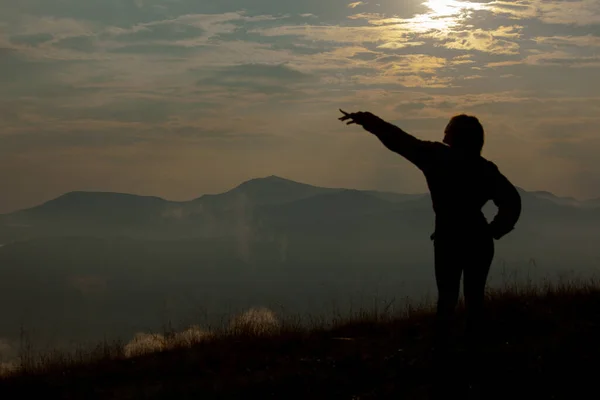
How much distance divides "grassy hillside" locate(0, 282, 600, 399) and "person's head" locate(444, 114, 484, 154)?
2.43 meters

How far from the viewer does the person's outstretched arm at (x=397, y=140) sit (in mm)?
7320

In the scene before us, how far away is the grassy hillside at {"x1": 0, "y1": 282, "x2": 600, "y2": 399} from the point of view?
7.62 m

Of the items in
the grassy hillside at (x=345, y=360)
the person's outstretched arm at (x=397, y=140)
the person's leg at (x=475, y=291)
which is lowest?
the grassy hillside at (x=345, y=360)

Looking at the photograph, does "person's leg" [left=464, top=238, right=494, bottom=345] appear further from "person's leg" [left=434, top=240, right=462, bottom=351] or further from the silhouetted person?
"person's leg" [left=434, top=240, right=462, bottom=351]

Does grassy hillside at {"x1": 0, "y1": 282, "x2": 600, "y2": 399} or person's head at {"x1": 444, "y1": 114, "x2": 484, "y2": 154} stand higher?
person's head at {"x1": 444, "y1": 114, "x2": 484, "y2": 154}

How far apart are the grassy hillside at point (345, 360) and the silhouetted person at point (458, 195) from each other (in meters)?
1.08

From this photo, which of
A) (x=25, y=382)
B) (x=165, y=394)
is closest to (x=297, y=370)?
(x=165, y=394)

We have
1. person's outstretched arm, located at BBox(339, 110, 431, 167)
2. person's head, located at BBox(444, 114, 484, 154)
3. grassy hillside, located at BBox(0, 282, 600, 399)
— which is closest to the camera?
person's outstretched arm, located at BBox(339, 110, 431, 167)

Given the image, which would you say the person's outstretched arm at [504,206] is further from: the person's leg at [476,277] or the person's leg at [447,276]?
the person's leg at [447,276]

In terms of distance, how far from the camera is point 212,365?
10062mm

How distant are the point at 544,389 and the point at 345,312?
17.1ft

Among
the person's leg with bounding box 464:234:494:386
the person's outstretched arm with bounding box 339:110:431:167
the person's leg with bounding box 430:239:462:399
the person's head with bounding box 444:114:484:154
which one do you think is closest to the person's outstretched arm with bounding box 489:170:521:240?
the person's leg with bounding box 464:234:494:386

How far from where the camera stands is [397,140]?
736 centimetres

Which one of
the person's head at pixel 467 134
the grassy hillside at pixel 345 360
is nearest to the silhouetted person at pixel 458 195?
the person's head at pixel 467 134
